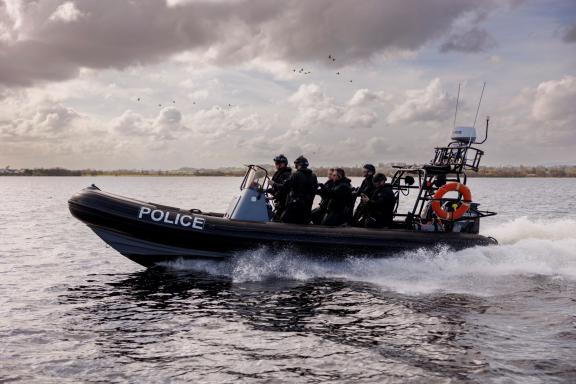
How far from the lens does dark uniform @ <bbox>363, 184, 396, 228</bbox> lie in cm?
976

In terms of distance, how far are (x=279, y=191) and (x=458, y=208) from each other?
11.3 ft

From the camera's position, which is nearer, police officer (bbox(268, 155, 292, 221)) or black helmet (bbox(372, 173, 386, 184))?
black helmet (bbox(372, 173, 386, 184))

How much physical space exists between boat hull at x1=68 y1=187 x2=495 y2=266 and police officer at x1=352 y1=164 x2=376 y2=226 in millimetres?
752

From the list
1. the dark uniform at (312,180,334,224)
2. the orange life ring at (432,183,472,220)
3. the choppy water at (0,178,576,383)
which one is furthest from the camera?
the orange life ring at (432,183,472,220)

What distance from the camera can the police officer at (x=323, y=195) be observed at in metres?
9.96

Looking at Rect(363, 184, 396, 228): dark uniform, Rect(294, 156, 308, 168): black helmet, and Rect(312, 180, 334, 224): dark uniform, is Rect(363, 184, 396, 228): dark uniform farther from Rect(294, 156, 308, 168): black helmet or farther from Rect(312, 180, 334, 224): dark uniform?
Rect(294, 156, 308, 168): black helmet

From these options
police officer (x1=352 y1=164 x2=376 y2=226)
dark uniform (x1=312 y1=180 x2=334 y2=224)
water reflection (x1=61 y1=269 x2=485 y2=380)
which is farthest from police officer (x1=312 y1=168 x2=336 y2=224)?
water reflection (x1=61 y1=269 x2=485 y2=380)

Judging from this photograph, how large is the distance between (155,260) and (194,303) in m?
2.19

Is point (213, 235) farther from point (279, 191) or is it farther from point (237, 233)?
point (279, 191)

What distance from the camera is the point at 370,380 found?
16.6 ft

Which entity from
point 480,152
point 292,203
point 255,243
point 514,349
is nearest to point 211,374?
point 514,349

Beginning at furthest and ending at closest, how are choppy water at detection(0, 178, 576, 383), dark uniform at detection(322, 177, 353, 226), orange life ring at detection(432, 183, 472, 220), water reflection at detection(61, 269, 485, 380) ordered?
orange life ring at detection(432, 183, 472, 220) < dark uniform at detection(322, 177, 353, 226) < water reflection at detection(61, 269, 485, 380) < choppy water at detection(0, 178, 576, 383)

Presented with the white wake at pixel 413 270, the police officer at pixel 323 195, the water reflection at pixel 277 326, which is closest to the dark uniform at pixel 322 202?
the police officer at pixel 323 195

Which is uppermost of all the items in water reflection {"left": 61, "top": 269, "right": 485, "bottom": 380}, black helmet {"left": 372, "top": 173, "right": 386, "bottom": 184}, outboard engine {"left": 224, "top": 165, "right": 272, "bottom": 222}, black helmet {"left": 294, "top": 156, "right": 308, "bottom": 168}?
black helmet {"left": 294, "top": 156, "right": 308, "bottom": 168}
